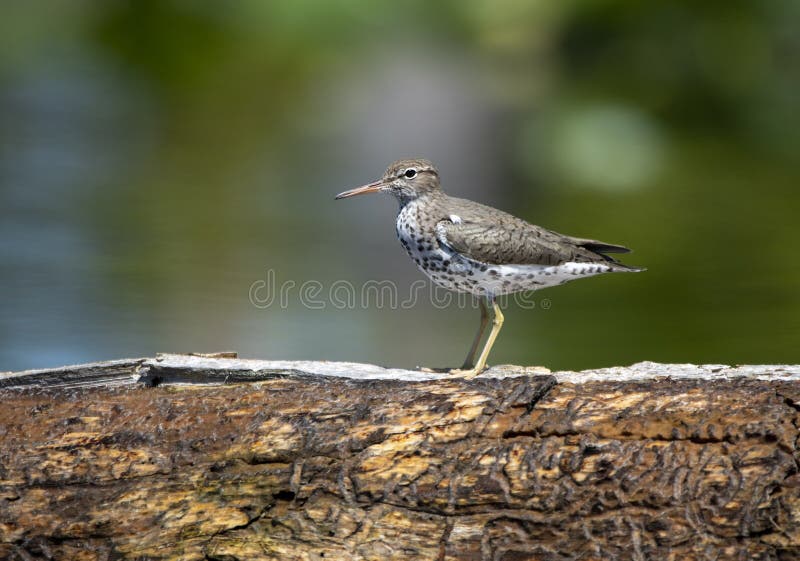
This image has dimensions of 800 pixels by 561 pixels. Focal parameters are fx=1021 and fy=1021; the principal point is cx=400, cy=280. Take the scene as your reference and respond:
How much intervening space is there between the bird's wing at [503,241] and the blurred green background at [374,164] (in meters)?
1.58

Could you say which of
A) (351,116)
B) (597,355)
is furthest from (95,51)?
(597,355)

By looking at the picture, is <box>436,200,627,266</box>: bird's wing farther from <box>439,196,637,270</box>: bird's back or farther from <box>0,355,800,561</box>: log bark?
<box>0,355,800,561</box>: log bark

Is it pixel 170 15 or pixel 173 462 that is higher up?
pixel 170 15

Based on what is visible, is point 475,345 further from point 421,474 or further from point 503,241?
point 421,474

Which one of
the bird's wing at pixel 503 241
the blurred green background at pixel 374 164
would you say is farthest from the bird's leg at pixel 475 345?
the blurred green background at pixel 374 164

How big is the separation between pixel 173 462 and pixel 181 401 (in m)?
0.31

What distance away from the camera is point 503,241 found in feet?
19.6

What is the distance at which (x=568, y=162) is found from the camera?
50.0 ft

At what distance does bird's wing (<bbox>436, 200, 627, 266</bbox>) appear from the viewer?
19.4ft

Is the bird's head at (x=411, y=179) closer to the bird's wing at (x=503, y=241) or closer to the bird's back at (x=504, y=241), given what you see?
the bird's back at (x=504, y=241)

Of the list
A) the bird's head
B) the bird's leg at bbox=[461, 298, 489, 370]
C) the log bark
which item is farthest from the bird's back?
the log bark

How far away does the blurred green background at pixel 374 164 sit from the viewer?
8461mm

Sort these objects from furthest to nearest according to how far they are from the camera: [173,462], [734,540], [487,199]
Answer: [487,199] < [173,462] < [734,540]

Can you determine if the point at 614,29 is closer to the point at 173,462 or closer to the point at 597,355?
the point at 597,355
